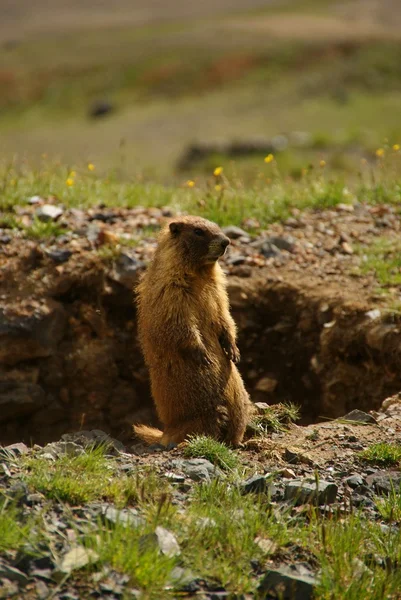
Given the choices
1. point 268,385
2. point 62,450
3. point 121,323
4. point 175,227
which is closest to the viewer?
point 62,450

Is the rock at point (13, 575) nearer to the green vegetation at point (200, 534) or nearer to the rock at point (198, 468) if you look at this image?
the green vegetation at point (200, 534)

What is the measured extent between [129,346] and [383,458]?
142 inches

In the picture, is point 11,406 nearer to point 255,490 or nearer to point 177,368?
point 177,368

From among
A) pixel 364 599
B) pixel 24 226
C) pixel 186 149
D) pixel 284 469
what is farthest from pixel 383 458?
pixel 186 149

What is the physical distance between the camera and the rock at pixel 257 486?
4.53 meters

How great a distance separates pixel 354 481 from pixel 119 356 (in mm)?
3749

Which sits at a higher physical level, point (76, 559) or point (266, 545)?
point (76, 559)

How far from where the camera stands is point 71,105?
124ft

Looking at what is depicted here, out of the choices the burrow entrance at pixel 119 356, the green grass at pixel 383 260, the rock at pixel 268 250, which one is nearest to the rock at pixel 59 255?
the burrow entrance at pixel 119 356

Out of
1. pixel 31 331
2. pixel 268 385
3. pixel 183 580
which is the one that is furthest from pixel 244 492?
pixel 31 331

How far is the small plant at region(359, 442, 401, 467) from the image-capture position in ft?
16.8

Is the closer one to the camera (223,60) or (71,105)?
(71,105)

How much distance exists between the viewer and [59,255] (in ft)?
26.0

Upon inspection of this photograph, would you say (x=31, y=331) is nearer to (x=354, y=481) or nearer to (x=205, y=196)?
(x=205, y=196)
